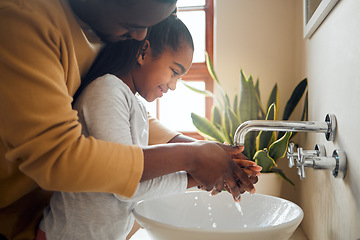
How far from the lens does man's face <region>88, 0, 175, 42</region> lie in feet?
2.23

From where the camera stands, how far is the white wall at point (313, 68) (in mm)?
775

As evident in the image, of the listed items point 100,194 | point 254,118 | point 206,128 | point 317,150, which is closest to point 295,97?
point 254,118

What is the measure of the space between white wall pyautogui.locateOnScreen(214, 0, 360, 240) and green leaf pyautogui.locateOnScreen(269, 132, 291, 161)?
0.08 m

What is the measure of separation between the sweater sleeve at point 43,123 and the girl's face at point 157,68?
0.38 m

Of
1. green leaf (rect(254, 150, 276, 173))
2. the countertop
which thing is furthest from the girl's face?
green leaf (rect(254, 150, 276, 173))

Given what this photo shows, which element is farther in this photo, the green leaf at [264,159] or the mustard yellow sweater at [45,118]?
the green leaf at [264,159]

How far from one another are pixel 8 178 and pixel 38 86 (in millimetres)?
241

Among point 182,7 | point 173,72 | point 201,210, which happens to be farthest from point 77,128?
point 182,7

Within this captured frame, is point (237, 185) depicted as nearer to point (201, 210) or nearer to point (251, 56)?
point (201, 210)

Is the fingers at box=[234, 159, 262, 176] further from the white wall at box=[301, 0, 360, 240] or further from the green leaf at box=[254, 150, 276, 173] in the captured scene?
the green leaf at box=[254, 150, 276, 173]

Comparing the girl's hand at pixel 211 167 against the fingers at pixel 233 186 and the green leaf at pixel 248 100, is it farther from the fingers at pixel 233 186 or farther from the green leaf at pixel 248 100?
the green leaf at pixel 248 100

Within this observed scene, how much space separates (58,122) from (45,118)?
2cm

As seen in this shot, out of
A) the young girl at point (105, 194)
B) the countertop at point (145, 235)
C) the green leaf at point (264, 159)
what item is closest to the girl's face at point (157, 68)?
the young girl at point (105, 194)

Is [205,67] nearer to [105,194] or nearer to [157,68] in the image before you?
[157,68]
